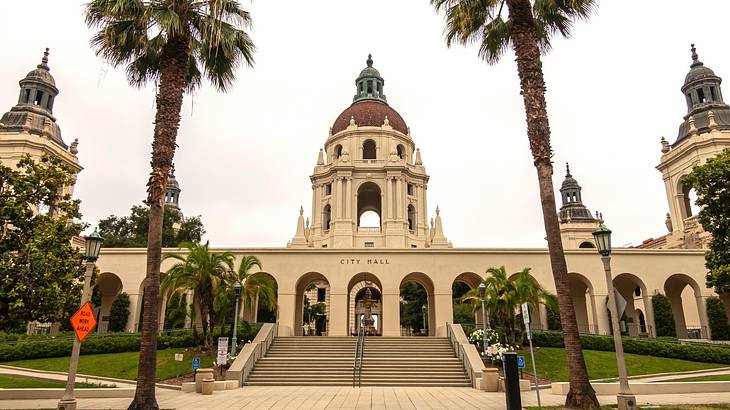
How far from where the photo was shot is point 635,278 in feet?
105

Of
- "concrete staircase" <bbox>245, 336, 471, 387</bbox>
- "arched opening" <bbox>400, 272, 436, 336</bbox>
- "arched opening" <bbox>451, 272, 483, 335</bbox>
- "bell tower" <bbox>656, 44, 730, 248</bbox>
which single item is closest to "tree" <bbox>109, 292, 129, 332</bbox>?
"concrete staircase" <bbox>245, 336, 471, 387</bbox>

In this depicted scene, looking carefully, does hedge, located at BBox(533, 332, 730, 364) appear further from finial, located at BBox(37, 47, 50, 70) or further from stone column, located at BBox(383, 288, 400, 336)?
finial, located at BBox(37, 47, 50, 70)

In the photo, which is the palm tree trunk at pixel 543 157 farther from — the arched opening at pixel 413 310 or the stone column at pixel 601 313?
the arched opening at pixel 413 310

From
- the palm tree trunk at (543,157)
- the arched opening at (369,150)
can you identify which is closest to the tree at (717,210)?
the palm tree trunk at (543,157)

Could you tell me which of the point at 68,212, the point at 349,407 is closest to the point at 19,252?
the point at 68,212

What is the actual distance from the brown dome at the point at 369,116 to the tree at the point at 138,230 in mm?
20621

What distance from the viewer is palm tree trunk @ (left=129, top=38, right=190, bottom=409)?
40.2ft

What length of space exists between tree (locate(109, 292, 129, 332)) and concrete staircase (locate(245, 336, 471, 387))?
10960 millimetres

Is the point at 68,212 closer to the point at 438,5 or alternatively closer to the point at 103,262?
the point at 103,262

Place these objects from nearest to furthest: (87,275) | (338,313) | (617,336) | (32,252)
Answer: (617,336)
(87,275)
(32,252)
(338,313)

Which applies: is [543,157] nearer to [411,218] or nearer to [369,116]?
[411,218]

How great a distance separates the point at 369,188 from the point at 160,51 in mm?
34163

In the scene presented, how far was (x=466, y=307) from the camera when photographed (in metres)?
50.4

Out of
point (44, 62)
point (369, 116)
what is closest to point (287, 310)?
point (369, 116)
